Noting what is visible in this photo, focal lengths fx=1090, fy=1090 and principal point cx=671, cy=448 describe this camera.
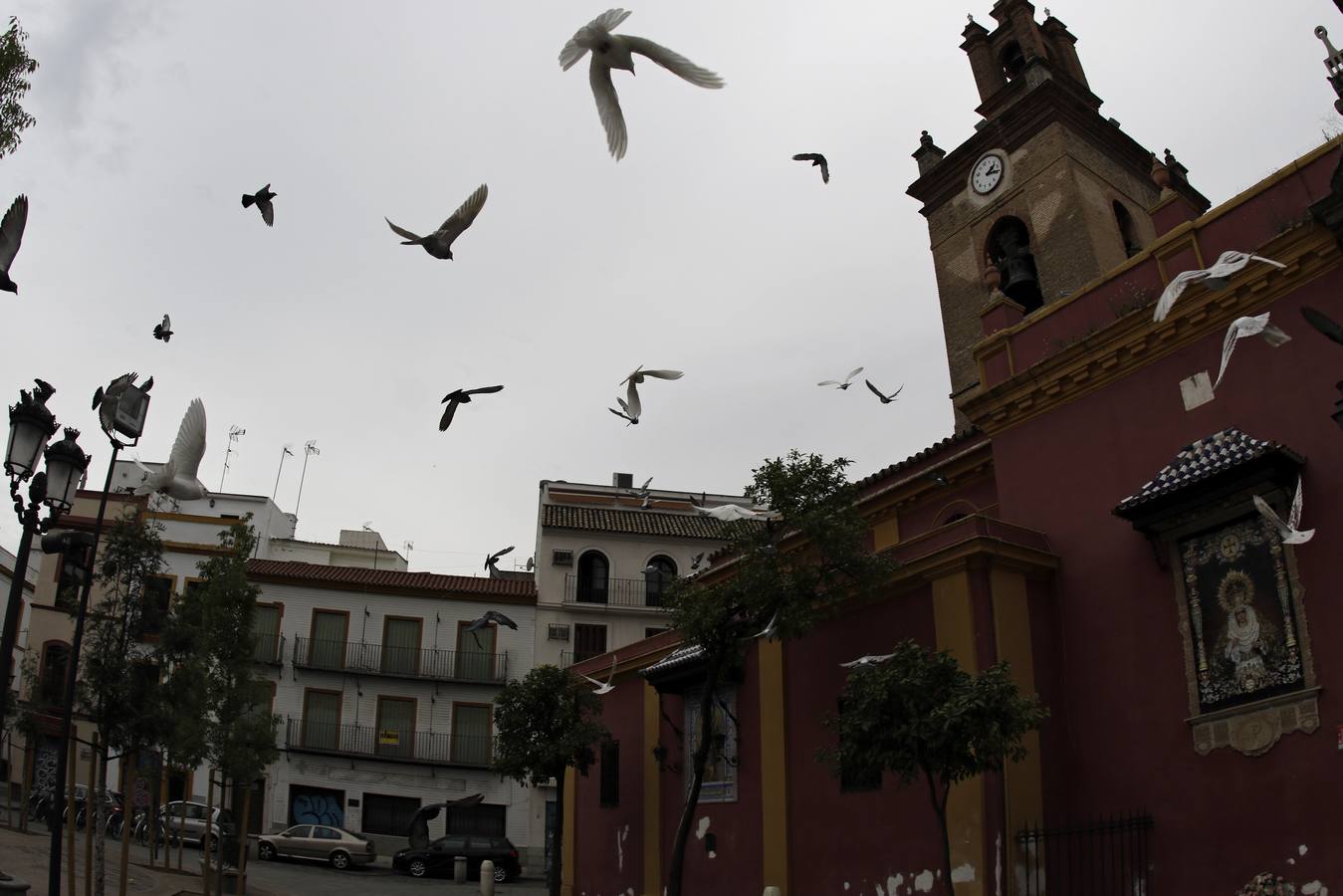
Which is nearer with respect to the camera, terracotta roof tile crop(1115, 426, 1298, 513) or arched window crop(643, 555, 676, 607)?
terracotta roof tile crop(1115, 426, 1298, 513)

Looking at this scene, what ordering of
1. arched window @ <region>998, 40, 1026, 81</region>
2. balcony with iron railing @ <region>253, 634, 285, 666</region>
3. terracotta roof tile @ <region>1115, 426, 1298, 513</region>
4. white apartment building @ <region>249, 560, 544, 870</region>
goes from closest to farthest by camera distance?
terracotta roof tile @ <region>1115, 426, 1298, 513</region> → arched window @ <region>998, 40, 1026, 81</region> → white apartment building @ <region>249, 560, 544, 870</region> → balcony with iron railing @ <region>253, 634, 285, 666</region>

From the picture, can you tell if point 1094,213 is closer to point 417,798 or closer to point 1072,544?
point 1072,544

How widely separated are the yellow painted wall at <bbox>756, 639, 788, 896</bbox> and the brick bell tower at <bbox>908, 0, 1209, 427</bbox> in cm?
786

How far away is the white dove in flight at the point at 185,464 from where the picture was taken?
12.6 m

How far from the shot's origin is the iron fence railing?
490 inches

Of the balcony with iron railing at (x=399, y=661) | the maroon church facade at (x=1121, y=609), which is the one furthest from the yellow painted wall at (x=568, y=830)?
the balcony with iron railing at (x=399, y=661)

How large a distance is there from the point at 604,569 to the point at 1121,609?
26836 mm

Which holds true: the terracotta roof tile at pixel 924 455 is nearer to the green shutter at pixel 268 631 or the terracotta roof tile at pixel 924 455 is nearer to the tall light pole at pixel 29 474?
→ the tall light pole at pixel 29 474

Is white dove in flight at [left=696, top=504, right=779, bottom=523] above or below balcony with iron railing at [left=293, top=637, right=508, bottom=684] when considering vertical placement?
below

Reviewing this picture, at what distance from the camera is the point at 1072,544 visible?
1452 cm

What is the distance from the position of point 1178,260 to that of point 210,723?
1546 cm

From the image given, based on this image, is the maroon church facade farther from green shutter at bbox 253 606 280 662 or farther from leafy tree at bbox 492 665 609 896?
green shutter at bbox 253 606 280 662

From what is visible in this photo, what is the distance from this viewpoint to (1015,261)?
22.9 meters

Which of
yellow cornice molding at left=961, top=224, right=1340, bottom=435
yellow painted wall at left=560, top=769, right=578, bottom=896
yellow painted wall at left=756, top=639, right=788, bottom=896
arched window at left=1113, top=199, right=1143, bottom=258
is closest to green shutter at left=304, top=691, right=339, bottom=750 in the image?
yellow painted wall at left=560, top=769, right=578, bottom=896
